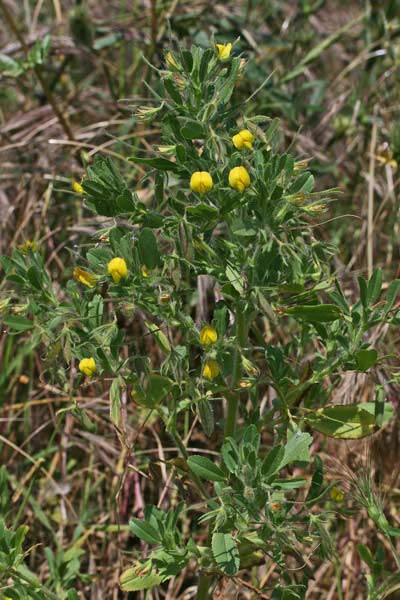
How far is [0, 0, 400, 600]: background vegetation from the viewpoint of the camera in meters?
1.96

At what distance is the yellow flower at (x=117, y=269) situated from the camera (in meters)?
1.25

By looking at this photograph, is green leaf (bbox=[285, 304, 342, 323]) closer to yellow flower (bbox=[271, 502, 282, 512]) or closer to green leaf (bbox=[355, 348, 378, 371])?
green leaf (bbox=[355, 348, 378, 371])

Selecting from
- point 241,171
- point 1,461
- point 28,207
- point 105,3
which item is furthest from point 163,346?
point 105,3

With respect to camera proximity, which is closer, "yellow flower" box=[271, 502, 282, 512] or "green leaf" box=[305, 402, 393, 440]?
"yellow flower" box=[271, 502, 282, 512]

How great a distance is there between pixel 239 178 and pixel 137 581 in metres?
0.71

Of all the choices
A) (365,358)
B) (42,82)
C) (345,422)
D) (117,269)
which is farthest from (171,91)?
(42,82)

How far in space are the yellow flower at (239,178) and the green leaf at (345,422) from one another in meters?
0.47

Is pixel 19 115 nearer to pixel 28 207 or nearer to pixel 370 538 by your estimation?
pixel 28 207

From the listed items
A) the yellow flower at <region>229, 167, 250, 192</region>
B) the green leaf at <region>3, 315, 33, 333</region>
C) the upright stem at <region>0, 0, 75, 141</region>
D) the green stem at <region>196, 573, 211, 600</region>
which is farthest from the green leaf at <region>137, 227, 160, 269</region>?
the upright stem at <region>0, 0, 75, 141</region>

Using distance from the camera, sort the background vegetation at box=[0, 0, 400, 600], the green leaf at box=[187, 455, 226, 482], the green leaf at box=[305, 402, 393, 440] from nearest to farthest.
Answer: the green leaf at box=[187, 455, 226, 482], the green leaf at box=[305, 402, 393, 440], the background vegetation at box=[0, 0, 400, 600]

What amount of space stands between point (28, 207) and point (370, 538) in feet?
4.34

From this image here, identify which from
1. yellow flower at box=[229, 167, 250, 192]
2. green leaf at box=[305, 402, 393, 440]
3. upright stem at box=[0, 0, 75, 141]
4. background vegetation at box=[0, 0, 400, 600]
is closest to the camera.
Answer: yellow flower at box=[229, 167, 250, 192]

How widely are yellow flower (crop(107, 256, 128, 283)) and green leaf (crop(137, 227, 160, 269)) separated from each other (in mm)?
46

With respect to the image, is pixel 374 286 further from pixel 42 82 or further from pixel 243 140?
pixel 42 82
